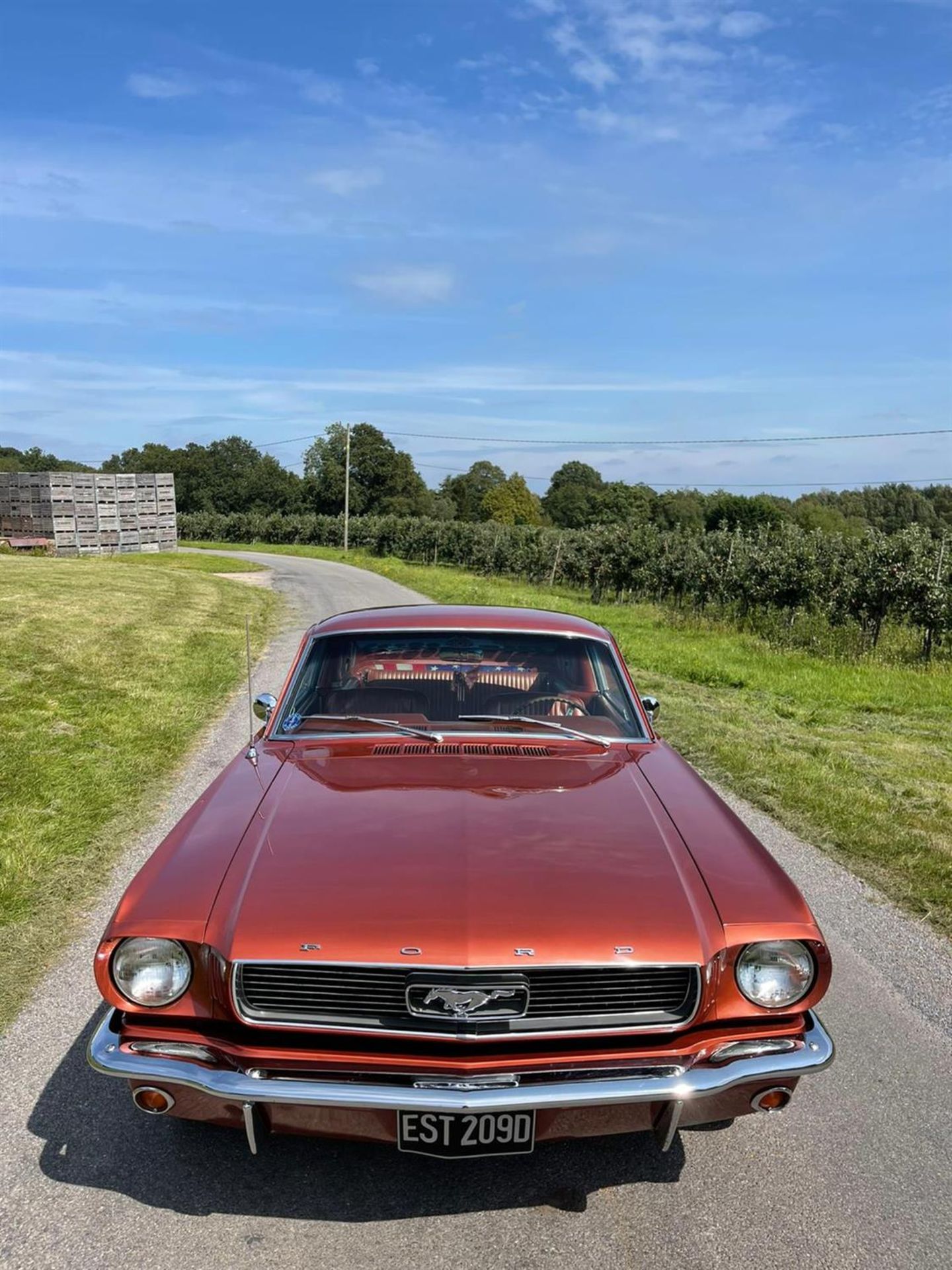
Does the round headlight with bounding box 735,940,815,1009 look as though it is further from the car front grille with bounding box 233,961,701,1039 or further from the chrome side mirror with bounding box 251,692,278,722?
the chrome side mirror with bounding box 251,692,278,722

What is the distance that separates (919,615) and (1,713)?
1335 cm

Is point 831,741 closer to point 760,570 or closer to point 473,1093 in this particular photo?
point 473,1093

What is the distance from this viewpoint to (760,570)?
19.1 metres

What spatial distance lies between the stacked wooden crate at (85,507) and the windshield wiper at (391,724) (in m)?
30.5

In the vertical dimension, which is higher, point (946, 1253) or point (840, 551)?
point (840, 551)

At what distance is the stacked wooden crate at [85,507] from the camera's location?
103ft

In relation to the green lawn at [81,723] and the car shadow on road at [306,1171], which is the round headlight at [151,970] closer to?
the car shadow on road at [306,1171]

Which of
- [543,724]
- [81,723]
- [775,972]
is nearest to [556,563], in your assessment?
[81,723]

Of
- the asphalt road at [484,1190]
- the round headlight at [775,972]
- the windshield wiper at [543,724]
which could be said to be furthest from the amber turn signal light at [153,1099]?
the windshield wiper at [543,724]

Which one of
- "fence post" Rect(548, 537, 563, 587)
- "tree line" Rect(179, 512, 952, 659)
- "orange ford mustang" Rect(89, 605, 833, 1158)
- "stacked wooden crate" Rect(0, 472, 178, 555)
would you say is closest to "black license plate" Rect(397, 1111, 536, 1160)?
"orange ford mustang" Rect(89, 605, 833, 1158)

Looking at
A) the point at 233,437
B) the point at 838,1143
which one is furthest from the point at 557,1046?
the point at 233,437

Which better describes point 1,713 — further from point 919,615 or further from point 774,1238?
point 919,615

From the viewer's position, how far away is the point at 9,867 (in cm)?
479

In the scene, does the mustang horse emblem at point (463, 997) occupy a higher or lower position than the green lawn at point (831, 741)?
higher
